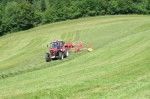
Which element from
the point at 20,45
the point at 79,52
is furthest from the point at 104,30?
the point at 79,52

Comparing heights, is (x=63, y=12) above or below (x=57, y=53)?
below

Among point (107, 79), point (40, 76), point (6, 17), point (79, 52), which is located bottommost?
point (6, 17)

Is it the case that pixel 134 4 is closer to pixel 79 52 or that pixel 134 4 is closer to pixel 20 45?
pixel 20 45

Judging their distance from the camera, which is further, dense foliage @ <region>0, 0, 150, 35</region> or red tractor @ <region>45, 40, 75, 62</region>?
dense foliage @ <region>0, 0, 150, 35</region>

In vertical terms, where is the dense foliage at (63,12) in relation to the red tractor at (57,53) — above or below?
below

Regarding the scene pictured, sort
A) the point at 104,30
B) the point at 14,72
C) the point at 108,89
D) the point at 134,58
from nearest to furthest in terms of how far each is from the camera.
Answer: the point at 108,89
the point at 134,58
the point at 14,72
the point at 104,30

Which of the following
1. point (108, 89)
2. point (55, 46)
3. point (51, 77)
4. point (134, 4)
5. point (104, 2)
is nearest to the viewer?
point (108, 89)

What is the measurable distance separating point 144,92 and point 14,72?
13.2 m

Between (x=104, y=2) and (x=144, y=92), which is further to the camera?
(x=104, y=2)

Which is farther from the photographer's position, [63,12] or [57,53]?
[63,12]

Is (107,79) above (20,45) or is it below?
above

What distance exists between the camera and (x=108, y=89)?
13.6m

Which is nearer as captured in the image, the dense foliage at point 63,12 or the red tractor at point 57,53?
the red tractor at point 57,53

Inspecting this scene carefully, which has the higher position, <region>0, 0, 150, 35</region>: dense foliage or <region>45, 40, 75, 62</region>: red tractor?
<region>45, 40, 75, 62</region>: red tractor
